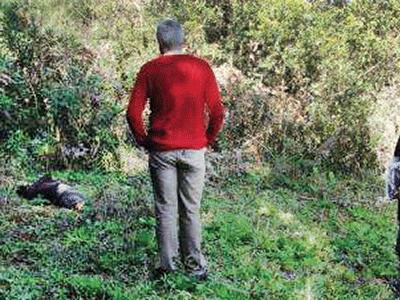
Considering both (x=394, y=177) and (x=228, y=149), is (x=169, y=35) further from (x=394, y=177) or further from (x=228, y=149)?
(x=228, y=149)

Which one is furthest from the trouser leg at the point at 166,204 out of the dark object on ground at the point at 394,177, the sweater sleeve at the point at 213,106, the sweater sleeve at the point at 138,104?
the dark object on ground at the point at 394,177

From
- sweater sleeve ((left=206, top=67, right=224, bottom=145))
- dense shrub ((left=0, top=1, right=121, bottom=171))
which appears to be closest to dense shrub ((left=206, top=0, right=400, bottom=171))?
dense shrub ((left=0, top=1, right=121, bottom=171))

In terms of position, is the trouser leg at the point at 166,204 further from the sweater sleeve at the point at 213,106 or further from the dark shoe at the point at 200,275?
the sweater sleeve at the point at 213,106

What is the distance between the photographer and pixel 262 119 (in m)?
12.9

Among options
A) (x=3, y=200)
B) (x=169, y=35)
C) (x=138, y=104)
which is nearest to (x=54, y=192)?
(x=3, y=200)

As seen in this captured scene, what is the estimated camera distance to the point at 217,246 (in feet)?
24.4

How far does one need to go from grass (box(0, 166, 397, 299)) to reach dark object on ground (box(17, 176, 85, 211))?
0.13 m

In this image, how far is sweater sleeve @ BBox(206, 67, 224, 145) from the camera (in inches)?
238

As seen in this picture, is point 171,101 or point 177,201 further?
point 177,201

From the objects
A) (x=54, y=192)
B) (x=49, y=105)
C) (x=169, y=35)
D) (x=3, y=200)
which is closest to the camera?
(x=169, y=35)

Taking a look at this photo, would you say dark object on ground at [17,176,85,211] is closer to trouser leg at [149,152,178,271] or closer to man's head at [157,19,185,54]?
trouser leg at [149,152,178,271]

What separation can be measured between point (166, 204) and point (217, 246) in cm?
165

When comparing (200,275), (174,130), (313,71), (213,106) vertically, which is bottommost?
(200,275)

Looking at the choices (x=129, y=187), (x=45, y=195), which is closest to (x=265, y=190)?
Result: (x=129, y=187)
